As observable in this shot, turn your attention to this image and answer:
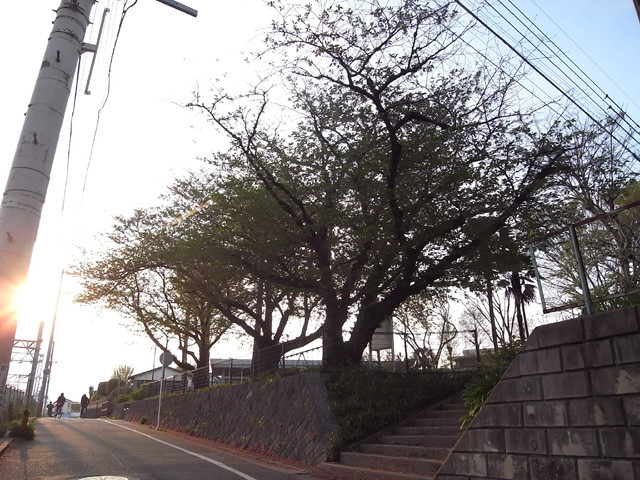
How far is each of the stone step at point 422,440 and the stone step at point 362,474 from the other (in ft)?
3.97

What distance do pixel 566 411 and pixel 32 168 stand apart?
8.48 m

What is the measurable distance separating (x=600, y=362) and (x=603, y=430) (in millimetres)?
718

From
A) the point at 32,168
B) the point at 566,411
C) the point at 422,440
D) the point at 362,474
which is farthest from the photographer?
the point at 422,440

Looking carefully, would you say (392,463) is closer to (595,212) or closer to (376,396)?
(376,396)

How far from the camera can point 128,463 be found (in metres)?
10.1

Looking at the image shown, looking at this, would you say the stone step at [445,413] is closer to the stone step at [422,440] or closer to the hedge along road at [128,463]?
the stone step at [422,440]

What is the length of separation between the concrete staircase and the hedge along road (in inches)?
37.0

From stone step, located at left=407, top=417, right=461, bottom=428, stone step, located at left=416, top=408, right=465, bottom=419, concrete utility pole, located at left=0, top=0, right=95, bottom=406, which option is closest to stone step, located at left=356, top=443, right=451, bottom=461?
stone step, located at left=407, top=417, right=461, bottom=428

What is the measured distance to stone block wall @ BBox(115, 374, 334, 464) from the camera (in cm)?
1159

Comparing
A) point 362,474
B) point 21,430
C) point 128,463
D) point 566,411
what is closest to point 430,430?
point 362,474

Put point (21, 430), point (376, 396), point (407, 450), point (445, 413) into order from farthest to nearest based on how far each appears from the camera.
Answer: point (21, 430)
point (376, 396)
point (445, 413)
point (407, 450)

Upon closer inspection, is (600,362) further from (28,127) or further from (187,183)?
(187,183)

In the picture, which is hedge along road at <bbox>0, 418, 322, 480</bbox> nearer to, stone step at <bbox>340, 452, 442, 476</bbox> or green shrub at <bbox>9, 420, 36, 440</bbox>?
green shrub at <bbox>9, 420, 36, 440</bbox>

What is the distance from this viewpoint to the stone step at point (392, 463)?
806 centimetres
